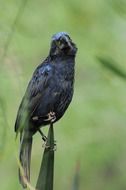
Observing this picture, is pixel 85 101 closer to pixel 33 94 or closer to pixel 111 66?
pixel 33 94

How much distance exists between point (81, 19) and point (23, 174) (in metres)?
2.28

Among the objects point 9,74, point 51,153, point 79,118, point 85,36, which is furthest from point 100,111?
point 51,153

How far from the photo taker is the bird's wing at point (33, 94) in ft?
6.69

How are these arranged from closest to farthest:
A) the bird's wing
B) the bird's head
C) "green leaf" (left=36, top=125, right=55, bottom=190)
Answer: "green leaf" (left=36, top=125, right=55, bottom=190)
the bird's wing
the bird's head

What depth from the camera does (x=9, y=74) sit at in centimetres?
232

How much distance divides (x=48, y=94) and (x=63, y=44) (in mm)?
152

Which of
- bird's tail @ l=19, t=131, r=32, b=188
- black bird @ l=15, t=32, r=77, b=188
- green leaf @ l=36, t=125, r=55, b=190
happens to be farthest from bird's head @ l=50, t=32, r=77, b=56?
green leaf @ l=36, t=125, r=55, b=190

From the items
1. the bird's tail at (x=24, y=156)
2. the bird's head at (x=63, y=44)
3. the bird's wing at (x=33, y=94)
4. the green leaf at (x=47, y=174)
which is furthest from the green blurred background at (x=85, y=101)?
the green leaf at (x=47, y=174)

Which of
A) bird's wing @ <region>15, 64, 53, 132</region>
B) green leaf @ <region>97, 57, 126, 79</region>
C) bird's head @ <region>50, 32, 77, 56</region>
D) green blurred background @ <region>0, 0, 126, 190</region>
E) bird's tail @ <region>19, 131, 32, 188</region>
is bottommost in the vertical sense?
bird's tail @ <region>19, 131, 32, 188</region>

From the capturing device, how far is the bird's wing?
80.3 inches

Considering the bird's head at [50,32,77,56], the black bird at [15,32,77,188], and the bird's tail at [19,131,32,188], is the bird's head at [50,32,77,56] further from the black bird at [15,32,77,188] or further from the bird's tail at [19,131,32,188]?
the bird's tail at [19,131,32,188]

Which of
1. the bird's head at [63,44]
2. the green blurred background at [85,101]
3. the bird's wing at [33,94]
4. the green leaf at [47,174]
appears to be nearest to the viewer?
the green leaf at [47,174]

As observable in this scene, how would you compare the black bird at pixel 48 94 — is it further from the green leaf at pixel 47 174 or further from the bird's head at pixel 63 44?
the green leaf at pixel 47 174

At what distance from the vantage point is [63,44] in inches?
92.7
